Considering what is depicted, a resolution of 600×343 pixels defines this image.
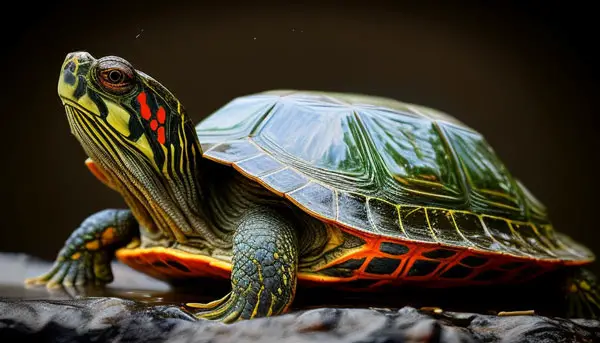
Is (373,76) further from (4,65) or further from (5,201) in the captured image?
(5,201)

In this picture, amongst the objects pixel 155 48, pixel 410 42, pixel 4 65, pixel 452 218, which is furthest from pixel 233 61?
pixel 452 218

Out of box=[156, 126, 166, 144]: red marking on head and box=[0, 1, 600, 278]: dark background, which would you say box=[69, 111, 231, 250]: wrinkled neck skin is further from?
box=[0, 1, 600, 278]: dark background

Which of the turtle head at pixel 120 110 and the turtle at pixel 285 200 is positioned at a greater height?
the turtle head at pixel 120 110

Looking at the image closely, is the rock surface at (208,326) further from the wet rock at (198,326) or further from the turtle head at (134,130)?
the turtle head at (134,130)

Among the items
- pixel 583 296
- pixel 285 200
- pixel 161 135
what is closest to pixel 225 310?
pixel 285 200

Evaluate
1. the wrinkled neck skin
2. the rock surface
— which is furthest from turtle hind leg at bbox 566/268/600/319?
the wrinkled neck skin

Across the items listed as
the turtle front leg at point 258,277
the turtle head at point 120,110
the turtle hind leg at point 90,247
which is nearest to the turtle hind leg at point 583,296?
the turtle front leg at point 258,277

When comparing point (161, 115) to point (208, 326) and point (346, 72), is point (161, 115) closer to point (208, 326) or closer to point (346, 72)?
point (208, 326)
